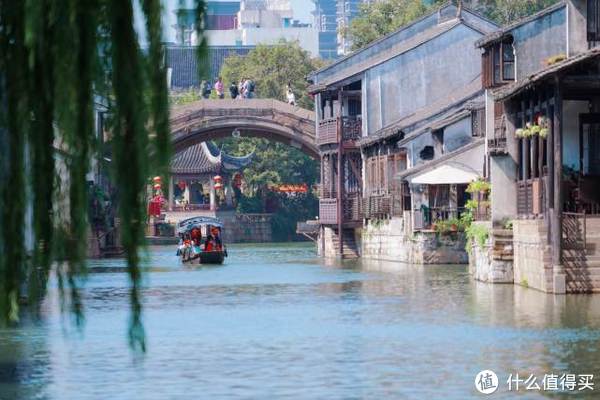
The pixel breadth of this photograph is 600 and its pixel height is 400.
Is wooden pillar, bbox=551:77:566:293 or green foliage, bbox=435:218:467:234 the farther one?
green foliage, bbox=435:218:467:234

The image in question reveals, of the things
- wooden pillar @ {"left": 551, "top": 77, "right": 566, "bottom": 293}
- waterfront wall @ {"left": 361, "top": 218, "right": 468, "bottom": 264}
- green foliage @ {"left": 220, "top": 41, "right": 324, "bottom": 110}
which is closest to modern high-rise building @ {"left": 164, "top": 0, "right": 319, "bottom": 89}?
green foliage @ {"left": 220, "top": 41, "right": 324, "bottom": 110}

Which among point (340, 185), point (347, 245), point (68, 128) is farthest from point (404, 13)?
point (68, 128)

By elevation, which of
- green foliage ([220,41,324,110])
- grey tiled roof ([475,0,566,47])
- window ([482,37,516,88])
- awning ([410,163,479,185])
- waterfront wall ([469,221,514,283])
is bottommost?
waterfront wall ([469,221,514,283])

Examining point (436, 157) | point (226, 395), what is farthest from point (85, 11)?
point (436, 157)

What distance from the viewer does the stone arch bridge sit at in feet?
248

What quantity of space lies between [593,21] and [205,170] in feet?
224

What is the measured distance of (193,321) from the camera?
31.4m

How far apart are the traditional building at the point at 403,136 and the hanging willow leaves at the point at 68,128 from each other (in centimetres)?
3938

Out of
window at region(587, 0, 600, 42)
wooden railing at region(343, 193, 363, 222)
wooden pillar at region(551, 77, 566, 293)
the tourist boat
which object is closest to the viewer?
wooden pillar at region(551, 77, 566, 293)

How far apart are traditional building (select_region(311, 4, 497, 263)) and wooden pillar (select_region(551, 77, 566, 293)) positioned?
16.1 meters

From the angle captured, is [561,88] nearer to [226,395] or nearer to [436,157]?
[226,395]

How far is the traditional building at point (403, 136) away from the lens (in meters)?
52.4

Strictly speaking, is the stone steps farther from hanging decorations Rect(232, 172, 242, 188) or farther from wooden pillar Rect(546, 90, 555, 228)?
hanging decorations Rect(232, 172, 242, 188)

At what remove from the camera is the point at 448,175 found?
4925 cm
